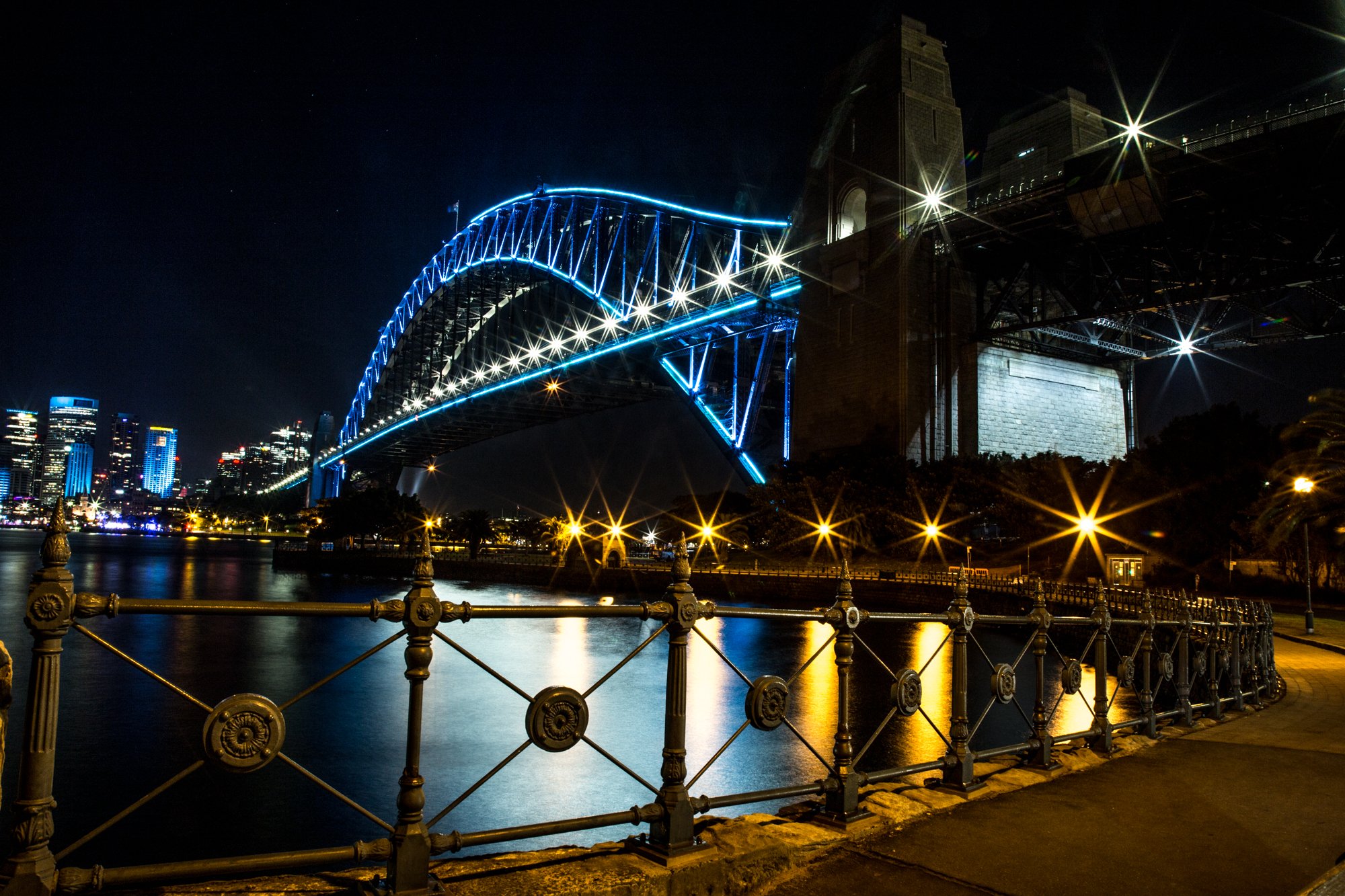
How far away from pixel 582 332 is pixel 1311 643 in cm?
5468

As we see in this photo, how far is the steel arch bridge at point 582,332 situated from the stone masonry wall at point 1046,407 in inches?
415

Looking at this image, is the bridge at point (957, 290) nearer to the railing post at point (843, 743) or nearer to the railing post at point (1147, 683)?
the railing post at point (1147, 683)

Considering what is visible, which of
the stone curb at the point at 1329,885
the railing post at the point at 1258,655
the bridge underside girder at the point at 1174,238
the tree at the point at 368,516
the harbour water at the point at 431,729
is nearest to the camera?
the stone curb at the point at 1329,885

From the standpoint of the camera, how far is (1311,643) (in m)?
19.5

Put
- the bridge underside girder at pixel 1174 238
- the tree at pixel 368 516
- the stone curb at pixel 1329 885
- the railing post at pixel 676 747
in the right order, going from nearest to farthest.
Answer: the stone curb at pixel 1329 885, the railing post at pixel 676 747, the bridge underside girder at pixel 1174 238, the tree at pixel 368 516

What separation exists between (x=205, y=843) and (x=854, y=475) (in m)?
33.7

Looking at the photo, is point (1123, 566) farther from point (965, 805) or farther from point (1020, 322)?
point (965, 805)

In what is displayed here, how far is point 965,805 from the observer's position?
5.21 meters

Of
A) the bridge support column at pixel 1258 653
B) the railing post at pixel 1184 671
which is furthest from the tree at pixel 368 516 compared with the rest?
the railing post at pixel 1184 671

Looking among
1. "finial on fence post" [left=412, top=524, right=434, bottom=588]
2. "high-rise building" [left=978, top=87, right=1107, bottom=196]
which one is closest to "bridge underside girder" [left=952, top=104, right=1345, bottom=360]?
"high-rise building" [left=978, top=87, right=1107, bottom=196]

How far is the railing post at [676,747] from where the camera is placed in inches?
157

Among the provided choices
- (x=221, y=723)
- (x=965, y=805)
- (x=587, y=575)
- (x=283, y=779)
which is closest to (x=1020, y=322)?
(x=587, y=575)

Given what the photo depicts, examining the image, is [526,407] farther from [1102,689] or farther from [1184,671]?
[1102,689]

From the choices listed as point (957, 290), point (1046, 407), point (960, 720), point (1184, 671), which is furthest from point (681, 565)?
point (1046, 407)
